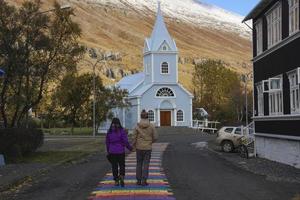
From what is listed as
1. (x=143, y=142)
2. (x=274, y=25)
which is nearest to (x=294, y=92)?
(x=274, y=25)

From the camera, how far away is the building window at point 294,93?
23547 mm

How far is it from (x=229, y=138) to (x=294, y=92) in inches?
481

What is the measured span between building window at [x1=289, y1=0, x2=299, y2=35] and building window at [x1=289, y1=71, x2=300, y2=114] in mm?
1671

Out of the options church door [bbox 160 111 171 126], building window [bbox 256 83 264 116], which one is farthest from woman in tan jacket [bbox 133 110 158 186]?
church door [bbox 160 111 171 126]

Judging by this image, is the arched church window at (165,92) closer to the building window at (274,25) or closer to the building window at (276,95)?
the building window at (274,25)

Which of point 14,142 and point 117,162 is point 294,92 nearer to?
point 117,162

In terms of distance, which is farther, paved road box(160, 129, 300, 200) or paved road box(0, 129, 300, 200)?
paved road box(0, 129, 300, 200)

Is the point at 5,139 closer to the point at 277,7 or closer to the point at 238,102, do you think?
the point at 277,7

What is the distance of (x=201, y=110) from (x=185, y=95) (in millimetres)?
9606

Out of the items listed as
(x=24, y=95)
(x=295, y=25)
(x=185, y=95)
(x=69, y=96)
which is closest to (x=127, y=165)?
(x=295, y=25)

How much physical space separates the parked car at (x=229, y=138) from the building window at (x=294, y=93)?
11.3m

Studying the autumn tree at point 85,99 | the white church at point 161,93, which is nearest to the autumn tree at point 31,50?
the autumn tree at point 85,99

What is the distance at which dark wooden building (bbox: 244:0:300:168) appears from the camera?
23609 millimetres

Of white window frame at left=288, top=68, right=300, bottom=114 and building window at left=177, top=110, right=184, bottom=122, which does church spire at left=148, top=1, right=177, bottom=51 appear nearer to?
building window at left=177, top=110, right=184, bottom=122
